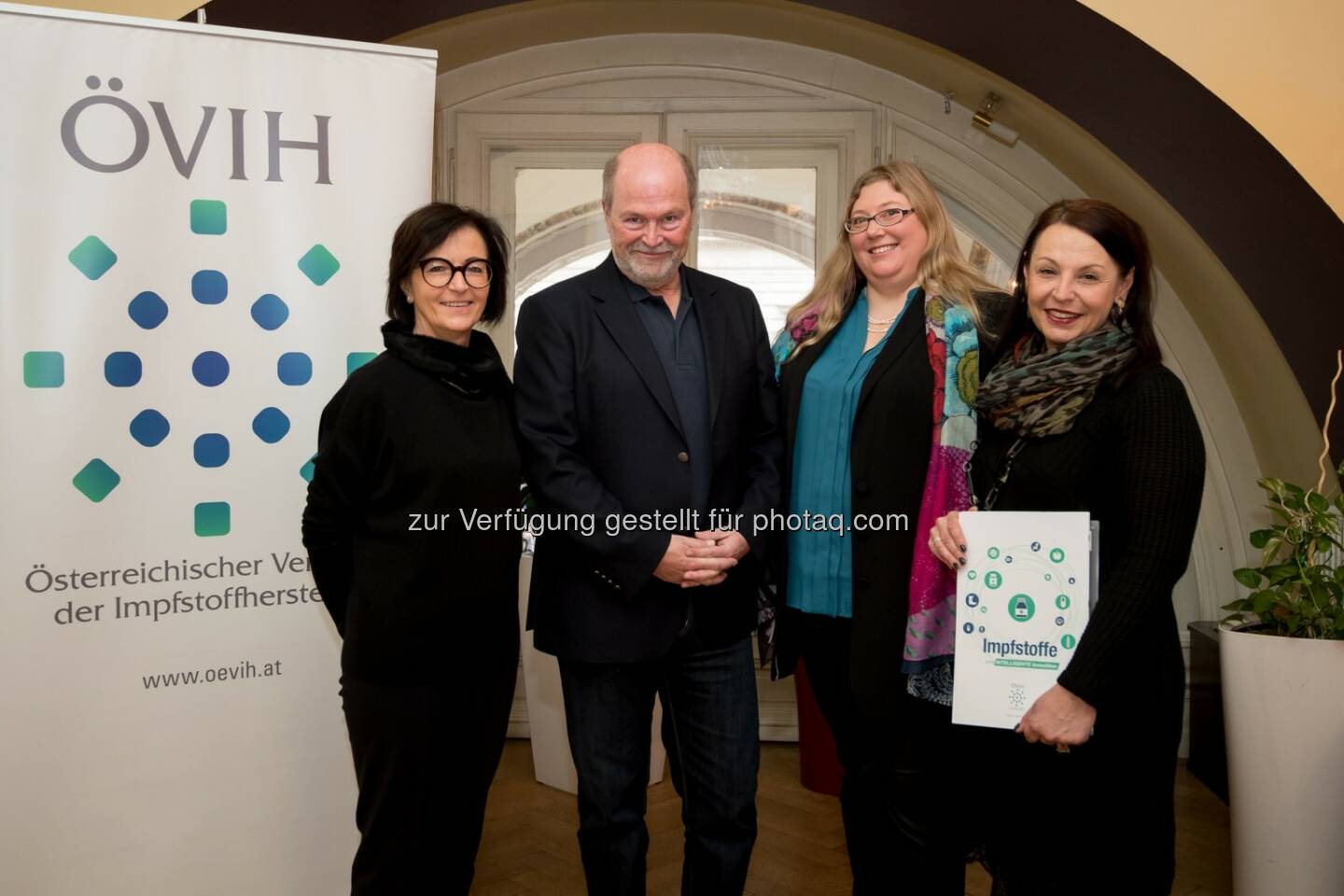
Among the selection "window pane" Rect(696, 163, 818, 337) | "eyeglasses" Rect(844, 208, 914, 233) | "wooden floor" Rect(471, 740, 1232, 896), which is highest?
"window pane" Rect(696, 163, 818, 337)

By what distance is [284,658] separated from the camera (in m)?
2.40

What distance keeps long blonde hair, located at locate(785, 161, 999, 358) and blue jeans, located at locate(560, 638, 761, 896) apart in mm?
729

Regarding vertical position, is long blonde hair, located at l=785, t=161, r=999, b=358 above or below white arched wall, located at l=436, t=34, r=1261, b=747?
below

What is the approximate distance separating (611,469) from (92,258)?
128 centimetres

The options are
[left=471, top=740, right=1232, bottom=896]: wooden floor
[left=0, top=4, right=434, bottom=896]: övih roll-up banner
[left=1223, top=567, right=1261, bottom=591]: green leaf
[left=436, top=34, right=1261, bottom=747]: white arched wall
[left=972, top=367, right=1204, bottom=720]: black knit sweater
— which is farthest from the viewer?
[left=436, top=34, right=1261, bottom=747]: white arched wall

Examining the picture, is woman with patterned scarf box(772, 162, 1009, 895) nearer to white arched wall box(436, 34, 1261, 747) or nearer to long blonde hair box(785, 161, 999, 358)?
long blonde hair box(785, 161, 999, 358)

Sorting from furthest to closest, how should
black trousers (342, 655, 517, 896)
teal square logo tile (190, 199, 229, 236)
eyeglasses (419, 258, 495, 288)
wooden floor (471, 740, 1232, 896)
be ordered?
wooden floor (471, 740, 1232, 896), teal square logo tile (190, 199, 229, 236), eyeglasses (419, 258, 495, 288), black trousers (342, 655, 517, 896)

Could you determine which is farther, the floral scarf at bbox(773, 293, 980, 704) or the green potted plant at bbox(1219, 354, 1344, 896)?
the green potted plant at bbox(1219, 354, 1344, 896)

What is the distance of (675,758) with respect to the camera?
210cm

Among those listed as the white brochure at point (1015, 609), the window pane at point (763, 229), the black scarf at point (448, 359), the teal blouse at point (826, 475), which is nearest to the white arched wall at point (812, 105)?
the window pane at point (763, 229)

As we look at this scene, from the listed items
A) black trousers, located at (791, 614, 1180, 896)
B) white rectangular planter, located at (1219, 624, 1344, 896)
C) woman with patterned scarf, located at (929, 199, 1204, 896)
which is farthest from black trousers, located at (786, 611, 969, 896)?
white rectangular planter, located at (1219, 624, 1344, 896)

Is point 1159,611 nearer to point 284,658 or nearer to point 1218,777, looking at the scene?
point 284,658

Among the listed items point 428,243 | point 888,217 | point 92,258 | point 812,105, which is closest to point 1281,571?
point 888,217

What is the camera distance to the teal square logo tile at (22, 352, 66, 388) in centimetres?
216
